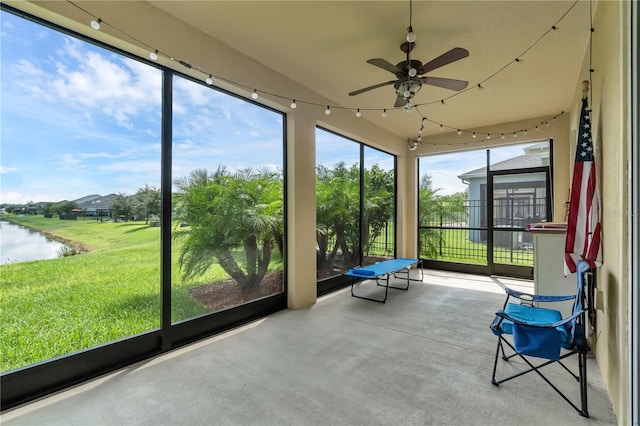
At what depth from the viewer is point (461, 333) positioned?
302cm

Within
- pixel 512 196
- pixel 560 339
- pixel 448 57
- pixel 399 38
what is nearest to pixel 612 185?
pixel 560 339

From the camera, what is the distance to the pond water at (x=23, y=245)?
195 cm

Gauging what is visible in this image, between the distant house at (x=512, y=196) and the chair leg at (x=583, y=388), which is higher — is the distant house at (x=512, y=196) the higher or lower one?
the higher one

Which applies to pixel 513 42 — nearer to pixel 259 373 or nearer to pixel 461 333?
pixel 461 333

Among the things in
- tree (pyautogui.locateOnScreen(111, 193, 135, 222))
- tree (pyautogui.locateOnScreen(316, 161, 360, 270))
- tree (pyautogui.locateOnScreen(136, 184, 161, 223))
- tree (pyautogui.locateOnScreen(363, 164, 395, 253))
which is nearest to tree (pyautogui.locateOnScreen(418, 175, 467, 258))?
tree (pyautogui.locateOnScreen(363, 164, 395, 253))

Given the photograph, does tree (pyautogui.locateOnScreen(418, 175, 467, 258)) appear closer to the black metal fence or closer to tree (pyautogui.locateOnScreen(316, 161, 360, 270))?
the black metal fence

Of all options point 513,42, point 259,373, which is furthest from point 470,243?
point 259,373

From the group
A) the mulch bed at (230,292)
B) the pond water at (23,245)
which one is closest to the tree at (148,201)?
the pond water at (23,245)

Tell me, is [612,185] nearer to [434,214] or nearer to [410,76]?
[410,76]

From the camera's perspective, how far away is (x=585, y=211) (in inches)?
88.4

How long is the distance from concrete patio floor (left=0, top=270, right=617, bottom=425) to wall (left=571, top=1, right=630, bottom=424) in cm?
32

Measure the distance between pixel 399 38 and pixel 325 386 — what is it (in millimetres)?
3041

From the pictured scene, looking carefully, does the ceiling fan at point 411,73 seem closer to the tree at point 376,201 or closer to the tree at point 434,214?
the tree at point 376,201

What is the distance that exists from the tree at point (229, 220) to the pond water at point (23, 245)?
0.87 metres
